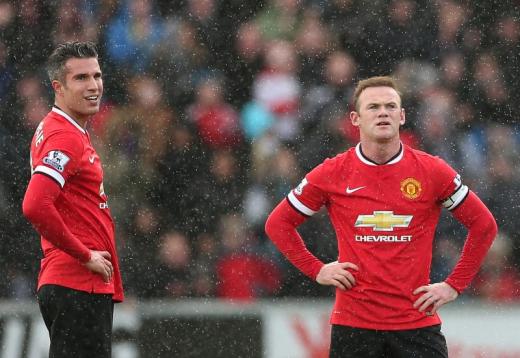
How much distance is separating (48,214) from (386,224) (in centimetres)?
159

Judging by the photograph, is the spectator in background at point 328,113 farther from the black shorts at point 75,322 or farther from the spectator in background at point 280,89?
the black shorts at point 75,322

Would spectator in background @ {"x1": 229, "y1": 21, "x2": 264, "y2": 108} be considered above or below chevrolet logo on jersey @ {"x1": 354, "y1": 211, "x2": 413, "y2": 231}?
above

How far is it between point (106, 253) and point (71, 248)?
0.27 m

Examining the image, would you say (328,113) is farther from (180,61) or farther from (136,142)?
(136,142)

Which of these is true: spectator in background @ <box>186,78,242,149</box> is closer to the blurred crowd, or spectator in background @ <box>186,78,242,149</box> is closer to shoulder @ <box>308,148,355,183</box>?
the blurred crowd

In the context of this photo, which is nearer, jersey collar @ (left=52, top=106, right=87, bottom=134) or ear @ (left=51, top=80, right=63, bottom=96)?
jersey collar @ (left=52, top=106, right=87, bottom=134)

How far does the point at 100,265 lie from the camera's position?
16.6ft

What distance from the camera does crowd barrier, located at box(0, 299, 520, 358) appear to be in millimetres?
8094

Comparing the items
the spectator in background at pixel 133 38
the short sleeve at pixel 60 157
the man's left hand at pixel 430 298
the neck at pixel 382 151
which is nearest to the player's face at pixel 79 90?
the short sleeve at pixel 60 157

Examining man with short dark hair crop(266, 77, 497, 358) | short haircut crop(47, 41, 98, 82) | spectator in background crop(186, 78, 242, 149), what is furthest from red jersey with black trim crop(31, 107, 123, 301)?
spectator in background crop(186, 78, 242, 149)

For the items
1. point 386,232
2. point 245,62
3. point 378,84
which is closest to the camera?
point 386,232

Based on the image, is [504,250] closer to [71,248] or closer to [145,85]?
[145,85]

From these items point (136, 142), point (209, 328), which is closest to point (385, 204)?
point (209, 328)

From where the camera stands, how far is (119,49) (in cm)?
909
